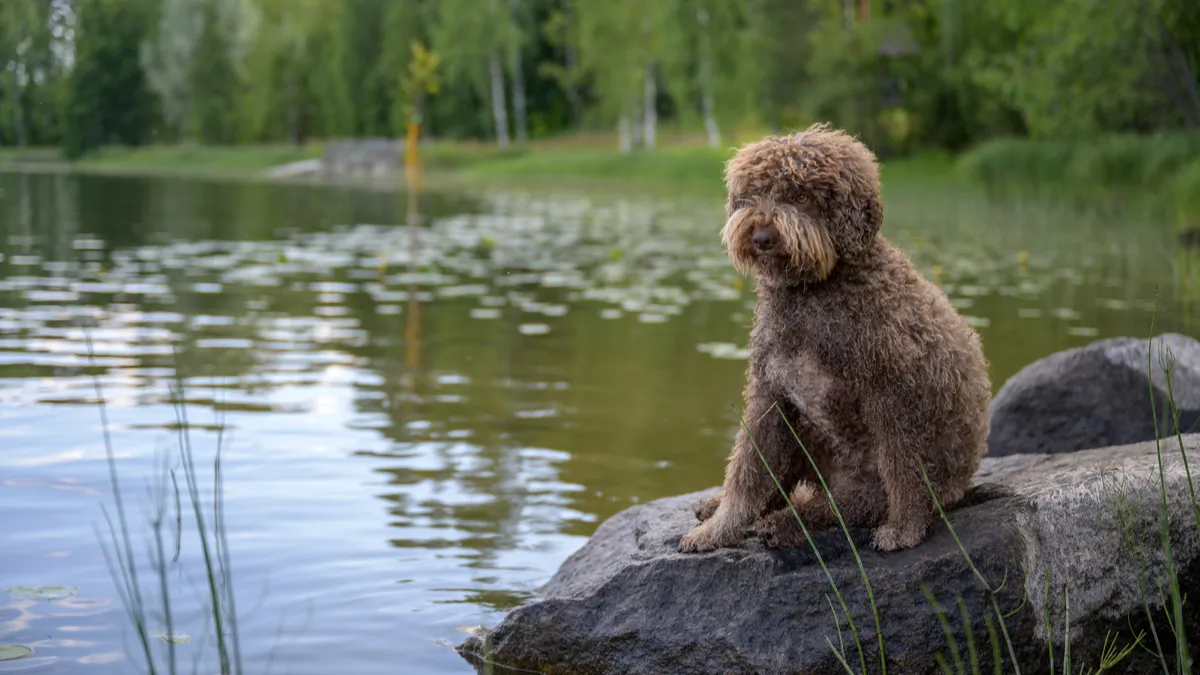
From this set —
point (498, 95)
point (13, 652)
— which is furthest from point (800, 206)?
point (498, 95)

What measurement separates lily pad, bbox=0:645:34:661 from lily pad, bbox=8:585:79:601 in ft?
1.75

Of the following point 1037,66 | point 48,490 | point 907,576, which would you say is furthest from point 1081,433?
point 1037,66

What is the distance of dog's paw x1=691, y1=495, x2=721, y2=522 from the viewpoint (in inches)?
191

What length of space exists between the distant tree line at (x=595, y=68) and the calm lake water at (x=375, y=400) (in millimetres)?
9750

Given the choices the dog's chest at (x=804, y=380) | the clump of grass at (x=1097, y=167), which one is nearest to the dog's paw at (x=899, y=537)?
the dog's chest at (x=804, y=380)

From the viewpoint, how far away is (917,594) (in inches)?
164

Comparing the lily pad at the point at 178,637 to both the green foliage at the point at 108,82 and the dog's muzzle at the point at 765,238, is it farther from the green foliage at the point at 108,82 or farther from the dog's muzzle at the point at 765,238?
the green foliage at the point at 108,82

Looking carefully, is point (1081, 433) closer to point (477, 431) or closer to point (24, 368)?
point (477, 431)

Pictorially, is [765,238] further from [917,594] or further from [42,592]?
[42,592]

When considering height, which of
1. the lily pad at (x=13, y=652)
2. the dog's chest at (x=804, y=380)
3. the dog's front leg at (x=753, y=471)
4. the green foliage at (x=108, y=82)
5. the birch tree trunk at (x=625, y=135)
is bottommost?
the lily pad at (x=13, y=652)

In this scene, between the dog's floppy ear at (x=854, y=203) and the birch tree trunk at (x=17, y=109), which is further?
the birch tree trunk at (x=17, y=109)

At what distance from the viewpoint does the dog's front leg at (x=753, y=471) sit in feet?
14.1

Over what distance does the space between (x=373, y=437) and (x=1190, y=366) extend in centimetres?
493

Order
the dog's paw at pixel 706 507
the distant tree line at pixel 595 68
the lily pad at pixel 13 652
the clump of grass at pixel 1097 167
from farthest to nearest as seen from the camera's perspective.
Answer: the distant tree line at pixel 595 68 < the clump of grass at pixel 1097 167 < the dog's paw at pixel 706 507 < the lily pad at pixel 13 652
